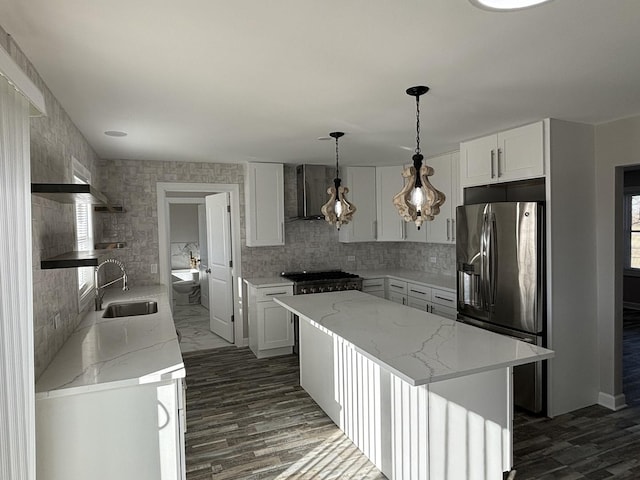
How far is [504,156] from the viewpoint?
342 cm

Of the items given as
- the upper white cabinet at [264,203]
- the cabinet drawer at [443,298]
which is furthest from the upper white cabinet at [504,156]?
the upper white cabinet at [264,203]

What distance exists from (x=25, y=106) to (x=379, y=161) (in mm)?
4041

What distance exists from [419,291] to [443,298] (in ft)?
1.43

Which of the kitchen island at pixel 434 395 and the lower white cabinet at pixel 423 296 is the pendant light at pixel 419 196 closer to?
the kitchen island at pixel 434 395

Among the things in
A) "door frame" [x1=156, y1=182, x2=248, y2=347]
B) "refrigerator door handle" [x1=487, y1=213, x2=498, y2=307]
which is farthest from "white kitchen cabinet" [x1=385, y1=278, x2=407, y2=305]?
"door frame" [x1=156, y1=182, x2=248, y2=347]

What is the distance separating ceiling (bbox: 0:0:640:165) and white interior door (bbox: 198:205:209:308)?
4213 millimetres

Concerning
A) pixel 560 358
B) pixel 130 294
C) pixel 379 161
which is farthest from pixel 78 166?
pixel 560 358

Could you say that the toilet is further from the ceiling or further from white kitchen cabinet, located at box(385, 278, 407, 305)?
the ceiling

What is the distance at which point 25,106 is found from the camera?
152 cm

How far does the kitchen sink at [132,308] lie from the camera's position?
3.50m

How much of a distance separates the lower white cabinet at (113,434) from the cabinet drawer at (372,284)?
11.1 feet

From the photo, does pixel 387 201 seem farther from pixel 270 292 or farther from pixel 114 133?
pixel 114 133

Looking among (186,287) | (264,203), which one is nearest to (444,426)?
(264,203)

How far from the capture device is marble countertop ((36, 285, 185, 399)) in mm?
1804
